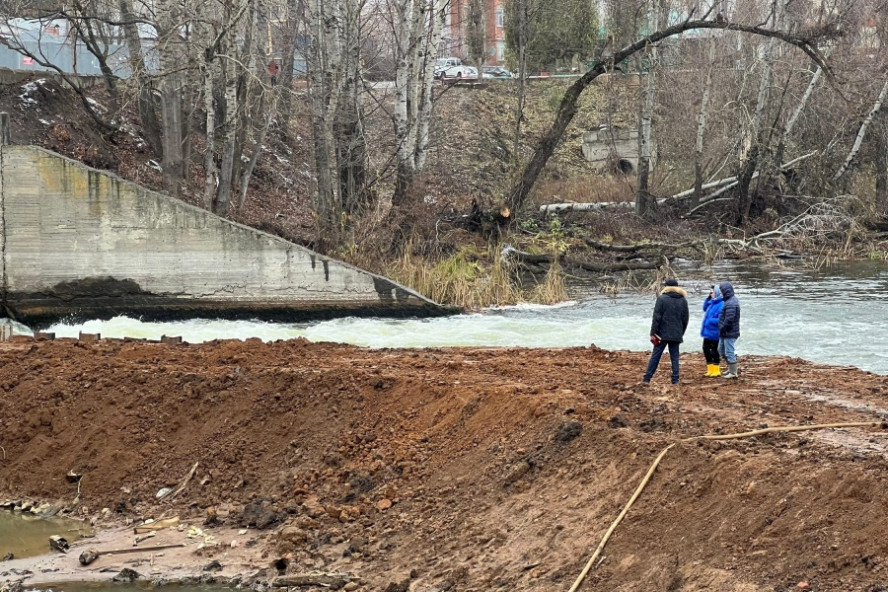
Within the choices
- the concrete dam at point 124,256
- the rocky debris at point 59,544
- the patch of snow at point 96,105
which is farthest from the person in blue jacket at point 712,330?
the patch of snow at point 96,105

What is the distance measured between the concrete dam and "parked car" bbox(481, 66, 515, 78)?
1348 inches

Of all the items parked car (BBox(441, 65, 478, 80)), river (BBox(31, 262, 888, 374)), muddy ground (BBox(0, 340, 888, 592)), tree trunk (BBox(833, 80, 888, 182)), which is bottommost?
muddy ground (BBox(0, 340, 888, 592))

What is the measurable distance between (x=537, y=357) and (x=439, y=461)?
15.7 feet

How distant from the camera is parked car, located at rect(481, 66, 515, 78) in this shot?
172 ft

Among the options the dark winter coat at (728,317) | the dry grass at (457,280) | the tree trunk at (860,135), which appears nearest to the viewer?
the dark winter coat at (728,317)

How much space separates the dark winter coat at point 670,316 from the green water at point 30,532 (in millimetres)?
6300

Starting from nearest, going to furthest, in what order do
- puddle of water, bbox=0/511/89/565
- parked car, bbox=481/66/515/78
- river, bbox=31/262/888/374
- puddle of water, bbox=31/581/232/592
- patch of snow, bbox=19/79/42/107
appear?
1. puddle of water, bbox=31/581/232/592
2. puddle of water, bbox=0/511/89/565
3. river, bbox=31/262/888/374
4. patch of snow, bbox=19/79/42/107
5. parked car, bbox=481/66/515/78

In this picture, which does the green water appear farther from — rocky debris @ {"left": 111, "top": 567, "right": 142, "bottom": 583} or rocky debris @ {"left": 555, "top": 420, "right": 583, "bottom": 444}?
rocky debris @ {"left": 555, "top": 420, "right": 583, "bottom": 444}

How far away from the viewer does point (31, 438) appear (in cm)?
1124

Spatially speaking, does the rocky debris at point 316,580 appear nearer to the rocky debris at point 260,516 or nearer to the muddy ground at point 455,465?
the muddy ground at point 455,465

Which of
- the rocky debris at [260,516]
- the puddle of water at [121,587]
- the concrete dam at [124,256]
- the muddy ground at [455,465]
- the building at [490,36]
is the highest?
the building at [490,36]

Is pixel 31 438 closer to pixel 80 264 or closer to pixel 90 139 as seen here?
pixel 80 264

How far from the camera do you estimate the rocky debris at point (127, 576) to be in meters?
8.18

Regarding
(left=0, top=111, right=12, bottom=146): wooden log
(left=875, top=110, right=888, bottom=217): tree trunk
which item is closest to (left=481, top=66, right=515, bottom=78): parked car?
(left=875, top=110, right=888, bottom=217): tree trunk
